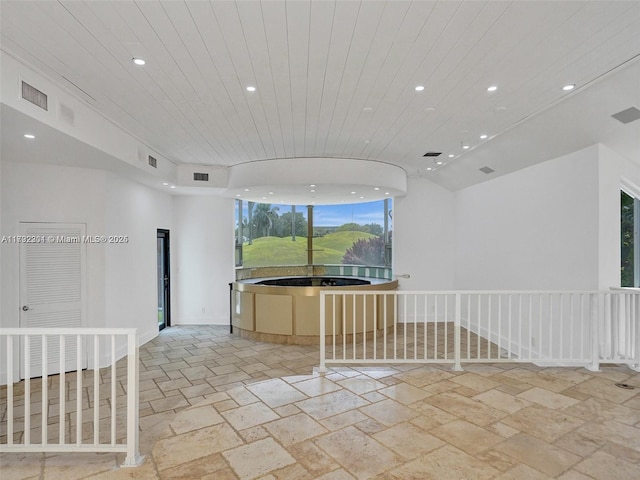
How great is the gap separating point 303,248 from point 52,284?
17.4 feet

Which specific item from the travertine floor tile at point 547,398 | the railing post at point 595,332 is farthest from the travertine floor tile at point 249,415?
the railing post at point 595,332

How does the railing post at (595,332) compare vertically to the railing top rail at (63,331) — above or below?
below

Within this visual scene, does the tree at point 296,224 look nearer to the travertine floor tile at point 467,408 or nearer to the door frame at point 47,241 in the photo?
the door frame at point 47,241

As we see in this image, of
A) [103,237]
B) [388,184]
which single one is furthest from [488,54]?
[103,237]

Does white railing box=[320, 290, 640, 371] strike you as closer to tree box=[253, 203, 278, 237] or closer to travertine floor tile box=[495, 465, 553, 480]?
travertine floor tile box=[495, 465, 553, 480]

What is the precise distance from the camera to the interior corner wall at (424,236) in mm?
8008

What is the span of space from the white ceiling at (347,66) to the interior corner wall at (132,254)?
1207mm

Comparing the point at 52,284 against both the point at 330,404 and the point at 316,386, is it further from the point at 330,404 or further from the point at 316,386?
the point at 330,404

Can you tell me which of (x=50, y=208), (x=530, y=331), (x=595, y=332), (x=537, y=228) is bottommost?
(x=530, y=331)

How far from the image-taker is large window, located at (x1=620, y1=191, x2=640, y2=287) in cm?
478

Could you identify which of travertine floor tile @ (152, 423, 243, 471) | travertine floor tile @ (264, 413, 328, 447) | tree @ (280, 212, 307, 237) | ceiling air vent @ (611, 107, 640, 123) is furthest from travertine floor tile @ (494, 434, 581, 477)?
tree @ (280, 212, 307, 237)

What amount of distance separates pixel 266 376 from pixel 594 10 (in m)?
4.60

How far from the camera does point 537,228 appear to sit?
5.27 metres

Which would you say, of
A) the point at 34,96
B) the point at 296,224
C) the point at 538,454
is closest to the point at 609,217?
the point at 538,454
